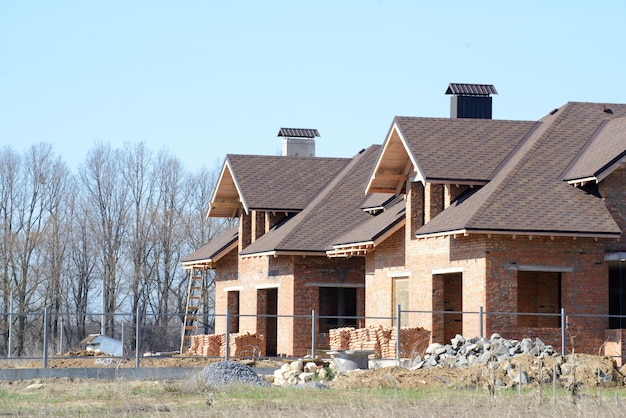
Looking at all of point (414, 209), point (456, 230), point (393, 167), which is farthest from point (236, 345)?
point (456, 230)

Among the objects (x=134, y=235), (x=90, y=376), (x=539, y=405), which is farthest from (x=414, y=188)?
(x=134, y=235)

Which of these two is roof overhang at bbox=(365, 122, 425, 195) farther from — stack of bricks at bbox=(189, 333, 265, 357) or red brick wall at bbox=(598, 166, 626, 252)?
stack of bricks at bbox=(189, 333, 265, 357)

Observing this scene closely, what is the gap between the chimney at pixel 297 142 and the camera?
44125 millimetres

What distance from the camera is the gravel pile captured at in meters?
21.6

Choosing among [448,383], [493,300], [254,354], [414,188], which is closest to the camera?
[448,383]

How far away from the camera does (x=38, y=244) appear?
6419 cm

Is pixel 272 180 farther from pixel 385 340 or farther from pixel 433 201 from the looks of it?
pixel 385 340

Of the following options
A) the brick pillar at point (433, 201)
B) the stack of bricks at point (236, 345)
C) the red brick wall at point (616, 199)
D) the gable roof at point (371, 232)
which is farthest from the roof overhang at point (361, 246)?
the red brick wall at point (616, 199)

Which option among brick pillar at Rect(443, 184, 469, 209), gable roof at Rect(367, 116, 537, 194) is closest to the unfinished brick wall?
gable roof at Rect(367, 116, 537, 194)

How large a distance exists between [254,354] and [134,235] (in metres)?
33.5

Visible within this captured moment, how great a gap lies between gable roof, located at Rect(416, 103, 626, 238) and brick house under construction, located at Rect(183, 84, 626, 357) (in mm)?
42

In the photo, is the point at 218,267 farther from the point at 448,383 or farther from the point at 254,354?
the point at 448,383

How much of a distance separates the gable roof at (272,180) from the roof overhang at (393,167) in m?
5.12

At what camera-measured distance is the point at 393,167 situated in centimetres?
3219
